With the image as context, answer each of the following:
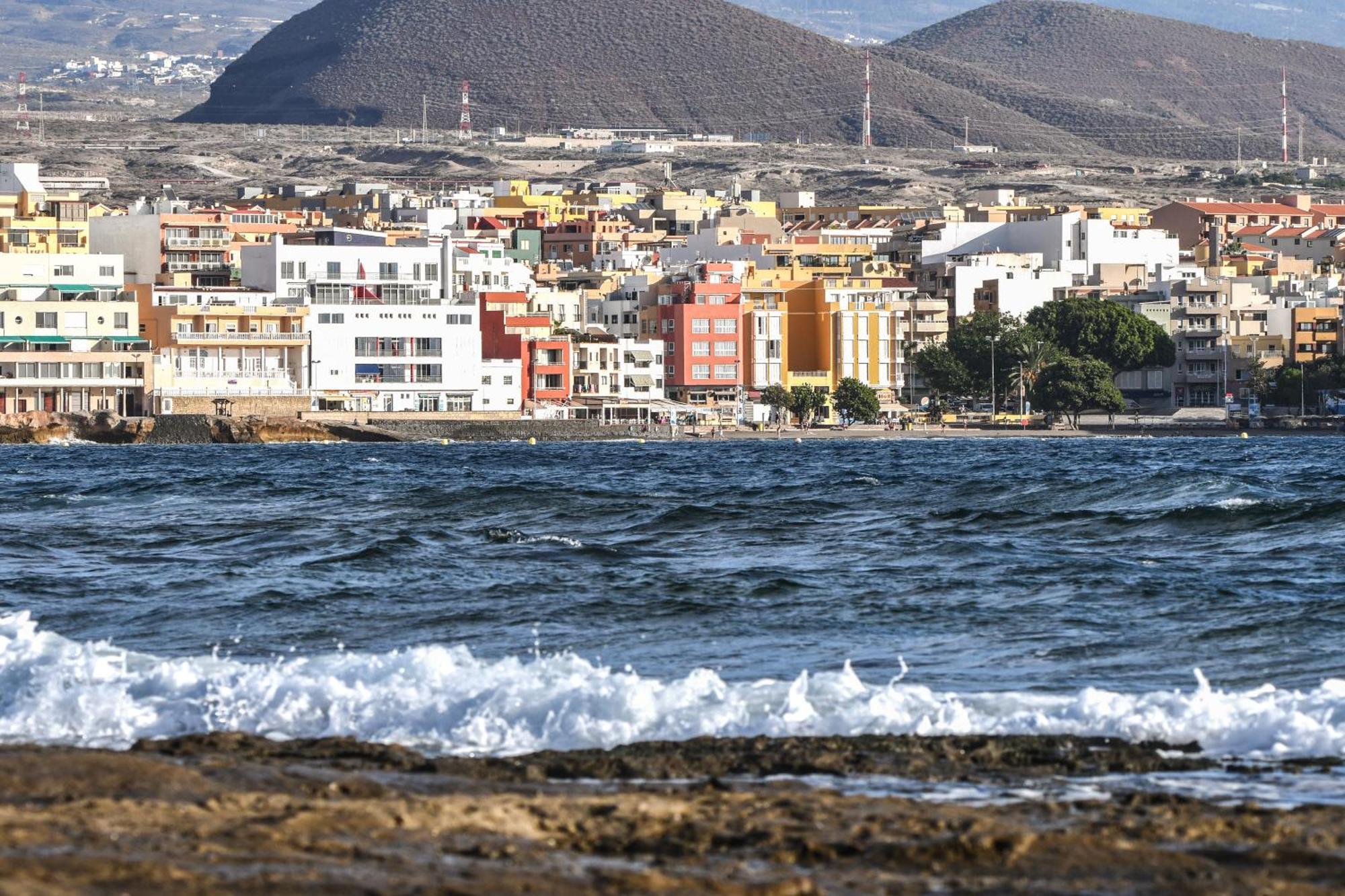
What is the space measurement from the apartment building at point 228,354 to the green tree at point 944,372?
3208 centimetres

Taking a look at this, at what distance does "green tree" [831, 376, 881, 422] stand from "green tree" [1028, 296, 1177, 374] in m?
12.8

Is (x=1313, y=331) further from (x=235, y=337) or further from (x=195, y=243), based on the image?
(x=195, y=243)

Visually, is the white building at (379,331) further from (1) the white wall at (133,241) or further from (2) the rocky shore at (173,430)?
(1) the white wall at (133,241)

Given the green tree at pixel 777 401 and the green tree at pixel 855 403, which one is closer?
the green tree at pixel 855 403

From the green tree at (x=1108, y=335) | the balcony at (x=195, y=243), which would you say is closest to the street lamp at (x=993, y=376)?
the green tree at (x=1108, y=335)

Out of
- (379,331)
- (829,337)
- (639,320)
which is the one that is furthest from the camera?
(829,337)

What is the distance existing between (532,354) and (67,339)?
22090mm

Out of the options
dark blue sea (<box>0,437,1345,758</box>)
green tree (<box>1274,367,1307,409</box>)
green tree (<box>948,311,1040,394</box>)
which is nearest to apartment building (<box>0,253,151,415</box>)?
green tree (<box>948,311,1040,394</box>)

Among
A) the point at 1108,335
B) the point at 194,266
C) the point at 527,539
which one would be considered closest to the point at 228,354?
the point at 194,266

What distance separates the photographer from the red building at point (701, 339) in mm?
119125

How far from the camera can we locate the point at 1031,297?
5325 inches

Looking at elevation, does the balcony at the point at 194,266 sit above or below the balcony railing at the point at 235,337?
above

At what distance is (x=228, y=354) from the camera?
108 m

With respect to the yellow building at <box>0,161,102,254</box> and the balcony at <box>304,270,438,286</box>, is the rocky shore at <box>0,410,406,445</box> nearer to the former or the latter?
the balcony at <box>304,270,438,286</box>
